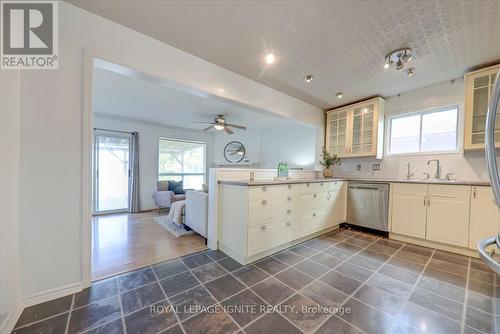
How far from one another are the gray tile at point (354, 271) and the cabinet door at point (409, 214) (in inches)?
52.5

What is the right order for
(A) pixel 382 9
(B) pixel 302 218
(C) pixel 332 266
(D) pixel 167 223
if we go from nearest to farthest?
(A) pixel 382 9, (C) pixel 332 266, (B) pixel 302 218, (D) pixel 167 223

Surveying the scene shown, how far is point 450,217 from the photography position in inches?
97.8

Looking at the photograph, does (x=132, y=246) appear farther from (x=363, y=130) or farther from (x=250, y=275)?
(x=363, y=130)

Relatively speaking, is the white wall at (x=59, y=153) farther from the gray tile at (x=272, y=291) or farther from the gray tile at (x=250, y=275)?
the gray tile at (x=272, y=291)

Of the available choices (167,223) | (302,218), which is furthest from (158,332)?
(167,223)

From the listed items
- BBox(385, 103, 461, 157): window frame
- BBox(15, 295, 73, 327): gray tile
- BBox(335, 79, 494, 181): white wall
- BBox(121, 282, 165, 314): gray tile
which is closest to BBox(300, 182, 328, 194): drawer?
BBox(335, 79, 494, 181): white wall

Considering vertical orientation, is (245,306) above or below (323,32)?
below

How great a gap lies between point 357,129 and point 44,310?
455cm

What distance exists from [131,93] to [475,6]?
4.19 metres

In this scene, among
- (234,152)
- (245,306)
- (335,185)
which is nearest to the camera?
(245,306)

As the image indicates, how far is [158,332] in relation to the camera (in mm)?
1236

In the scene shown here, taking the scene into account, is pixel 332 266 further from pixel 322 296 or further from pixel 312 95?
pixel 312 95

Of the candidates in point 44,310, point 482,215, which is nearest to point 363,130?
point 482,215

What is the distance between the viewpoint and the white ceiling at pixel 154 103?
2791 millimetres
